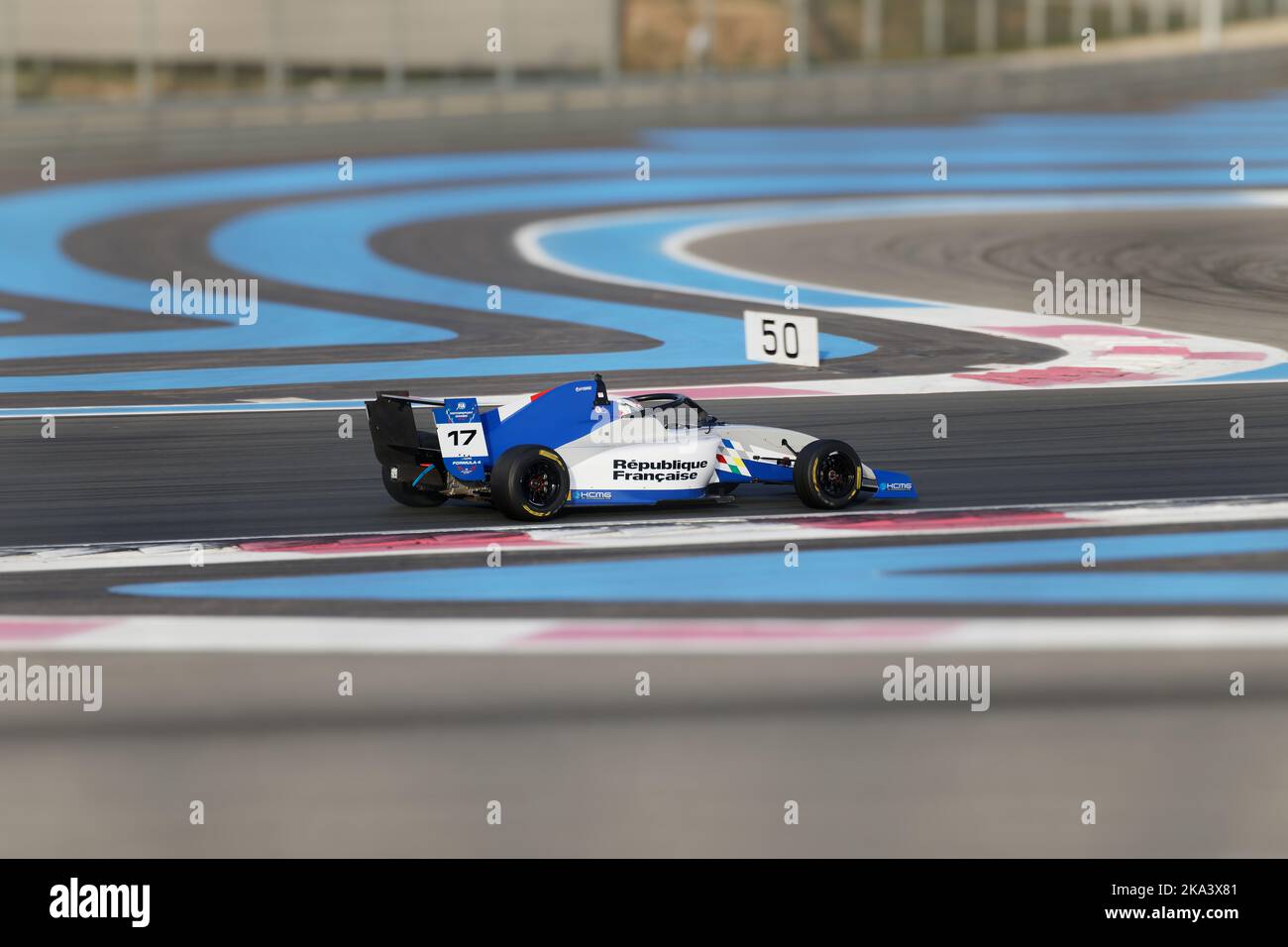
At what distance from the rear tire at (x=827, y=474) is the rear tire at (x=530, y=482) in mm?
1382

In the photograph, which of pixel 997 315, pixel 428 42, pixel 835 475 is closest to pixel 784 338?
pixel 997 315

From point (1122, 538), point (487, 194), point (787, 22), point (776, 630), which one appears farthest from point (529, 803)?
point (787, 22)

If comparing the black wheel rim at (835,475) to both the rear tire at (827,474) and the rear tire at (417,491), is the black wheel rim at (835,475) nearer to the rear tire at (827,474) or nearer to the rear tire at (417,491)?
the rear tire at (827,474)

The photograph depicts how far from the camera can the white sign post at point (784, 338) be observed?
1798 cm

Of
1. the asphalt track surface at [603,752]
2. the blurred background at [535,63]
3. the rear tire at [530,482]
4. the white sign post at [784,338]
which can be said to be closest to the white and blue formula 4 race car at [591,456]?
the rear tire at [530,482]

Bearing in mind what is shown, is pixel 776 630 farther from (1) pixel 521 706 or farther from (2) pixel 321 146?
(2) pixel 321 146

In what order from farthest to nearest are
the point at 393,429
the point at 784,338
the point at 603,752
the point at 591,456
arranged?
1. the point at 784,338
2. the point at 393,429
3. the point at 591,456
4. the point at 603,752

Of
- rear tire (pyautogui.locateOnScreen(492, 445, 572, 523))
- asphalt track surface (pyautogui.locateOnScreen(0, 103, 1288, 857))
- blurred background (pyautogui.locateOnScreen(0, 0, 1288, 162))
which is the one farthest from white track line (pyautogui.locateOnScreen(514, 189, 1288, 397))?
blurred background (pyautogui.locateOnScreen(0, 0, 1288, 162))

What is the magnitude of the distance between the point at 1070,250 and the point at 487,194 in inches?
428

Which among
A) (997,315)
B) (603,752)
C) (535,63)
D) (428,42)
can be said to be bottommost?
(603,752)

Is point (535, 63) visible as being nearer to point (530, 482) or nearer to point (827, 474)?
point (827, 474)

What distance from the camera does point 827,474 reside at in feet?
38.1

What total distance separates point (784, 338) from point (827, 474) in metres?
6.68

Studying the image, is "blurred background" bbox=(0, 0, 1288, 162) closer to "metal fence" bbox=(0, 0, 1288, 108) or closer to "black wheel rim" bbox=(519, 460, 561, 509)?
"metal fence" bbox=(0, 0, 1288, 108)
